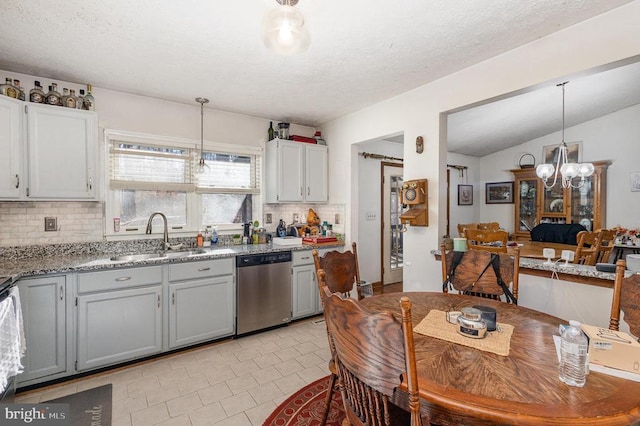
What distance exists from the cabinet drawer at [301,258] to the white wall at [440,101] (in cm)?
74

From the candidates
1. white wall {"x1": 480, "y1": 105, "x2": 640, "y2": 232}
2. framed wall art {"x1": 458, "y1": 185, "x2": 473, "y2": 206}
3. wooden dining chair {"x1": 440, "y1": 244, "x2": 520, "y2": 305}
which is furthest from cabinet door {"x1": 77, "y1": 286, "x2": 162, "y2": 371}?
white wall {"x1": 480, "y1": 105, "x2": 640, "y2": 232}

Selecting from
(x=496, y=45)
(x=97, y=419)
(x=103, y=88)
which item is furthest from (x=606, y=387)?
(x=103, y=88)

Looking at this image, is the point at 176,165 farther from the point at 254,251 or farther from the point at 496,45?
the point at 496,45

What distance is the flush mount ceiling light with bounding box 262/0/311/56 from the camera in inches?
55.9

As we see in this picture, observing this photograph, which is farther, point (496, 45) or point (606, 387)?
point (496, 45)

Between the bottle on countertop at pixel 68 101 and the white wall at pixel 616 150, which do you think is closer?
the bottle on countertop at pixel 68 101

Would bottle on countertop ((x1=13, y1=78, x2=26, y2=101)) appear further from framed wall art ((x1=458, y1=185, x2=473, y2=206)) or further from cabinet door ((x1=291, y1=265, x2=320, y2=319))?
framed wall art ((x1=458, y1=185, x2=473, y2=206))

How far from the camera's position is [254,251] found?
334 cm

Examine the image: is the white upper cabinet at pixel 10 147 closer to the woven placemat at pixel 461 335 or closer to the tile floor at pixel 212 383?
the tile floor at pixel 212 383

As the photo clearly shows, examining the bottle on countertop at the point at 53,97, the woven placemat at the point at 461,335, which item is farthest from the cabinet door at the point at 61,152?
the woven placemat at the point at 461,335

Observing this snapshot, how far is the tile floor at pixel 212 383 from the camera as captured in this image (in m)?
2.06

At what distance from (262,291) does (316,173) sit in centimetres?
174

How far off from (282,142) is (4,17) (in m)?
2.50

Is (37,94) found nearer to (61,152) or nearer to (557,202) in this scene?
(61,152)
